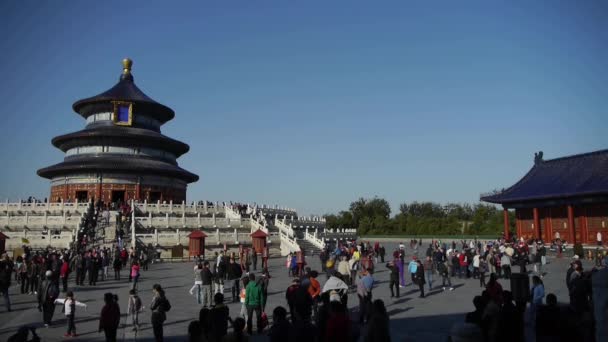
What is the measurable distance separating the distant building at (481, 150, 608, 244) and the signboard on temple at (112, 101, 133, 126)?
1465 inches

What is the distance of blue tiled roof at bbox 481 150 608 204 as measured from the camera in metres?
37.4

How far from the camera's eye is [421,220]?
7725 cm

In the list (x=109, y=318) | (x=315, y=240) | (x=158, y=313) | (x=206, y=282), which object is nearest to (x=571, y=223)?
(x=315, y=240)

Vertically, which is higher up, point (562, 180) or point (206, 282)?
point (562, 180)

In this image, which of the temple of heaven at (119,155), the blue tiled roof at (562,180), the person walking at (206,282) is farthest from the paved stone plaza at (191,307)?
the temple of heaven at (119,155)

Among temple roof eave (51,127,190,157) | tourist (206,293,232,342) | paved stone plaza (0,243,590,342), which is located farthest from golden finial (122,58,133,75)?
tourist (206,293,232,342)

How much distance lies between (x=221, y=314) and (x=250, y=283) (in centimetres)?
289

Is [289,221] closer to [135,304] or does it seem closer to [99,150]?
[99,150]

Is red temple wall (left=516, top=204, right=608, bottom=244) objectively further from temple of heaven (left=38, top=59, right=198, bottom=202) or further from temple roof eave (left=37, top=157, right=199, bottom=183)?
temple roof eave (left=37, top=157, right=199, bottom=183)

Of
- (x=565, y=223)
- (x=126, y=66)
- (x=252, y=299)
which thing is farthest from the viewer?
(x=126, y=66)

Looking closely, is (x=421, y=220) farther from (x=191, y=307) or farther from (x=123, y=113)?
(x=191, y=307)

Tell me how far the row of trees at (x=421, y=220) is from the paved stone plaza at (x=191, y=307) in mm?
46974

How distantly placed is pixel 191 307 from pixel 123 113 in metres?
42.4

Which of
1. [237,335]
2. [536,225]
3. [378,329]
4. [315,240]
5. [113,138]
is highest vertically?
[113,138]
